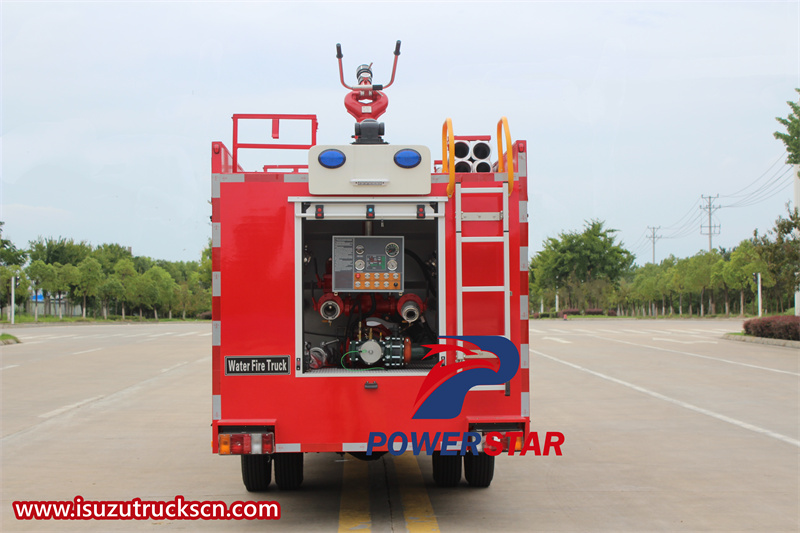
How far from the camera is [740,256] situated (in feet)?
206

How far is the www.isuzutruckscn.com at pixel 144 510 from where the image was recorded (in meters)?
6.75

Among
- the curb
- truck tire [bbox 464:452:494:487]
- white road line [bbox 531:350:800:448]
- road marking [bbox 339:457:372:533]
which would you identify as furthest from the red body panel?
the curb

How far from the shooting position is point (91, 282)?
68.8 meters

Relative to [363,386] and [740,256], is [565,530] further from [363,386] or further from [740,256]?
[740,256]

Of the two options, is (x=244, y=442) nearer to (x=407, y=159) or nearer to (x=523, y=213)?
(x=407, y=159)

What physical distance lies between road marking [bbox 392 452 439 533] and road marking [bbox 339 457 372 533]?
0.32 metres

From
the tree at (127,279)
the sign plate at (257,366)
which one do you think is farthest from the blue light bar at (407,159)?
the tree at (127,279)

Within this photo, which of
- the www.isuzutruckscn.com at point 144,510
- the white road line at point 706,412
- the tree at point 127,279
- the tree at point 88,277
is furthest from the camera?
the tree at point 127,279

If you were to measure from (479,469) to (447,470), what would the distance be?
31 cm

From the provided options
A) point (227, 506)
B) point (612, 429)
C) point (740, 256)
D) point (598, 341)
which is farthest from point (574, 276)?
point (227, 506)

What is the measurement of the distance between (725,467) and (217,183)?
6061 millimetres

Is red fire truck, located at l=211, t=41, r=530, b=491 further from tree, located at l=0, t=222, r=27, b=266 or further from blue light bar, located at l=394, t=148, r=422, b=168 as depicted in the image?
tree, located at l=0, t=222, r=27, b=266

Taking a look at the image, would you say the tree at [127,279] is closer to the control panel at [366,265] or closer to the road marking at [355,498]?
the road marking at [355,498]

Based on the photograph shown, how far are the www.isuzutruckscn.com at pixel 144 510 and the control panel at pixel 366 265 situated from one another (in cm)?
202
